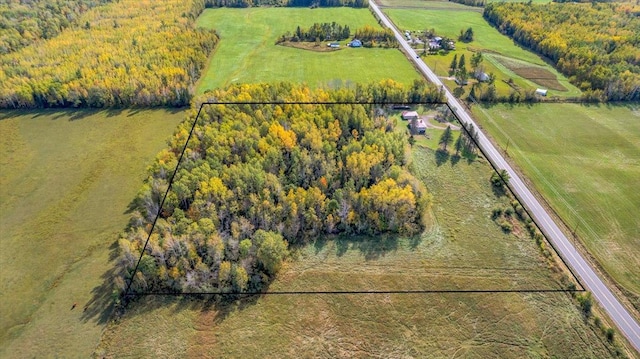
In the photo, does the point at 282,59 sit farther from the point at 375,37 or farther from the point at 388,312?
the point at 388,312

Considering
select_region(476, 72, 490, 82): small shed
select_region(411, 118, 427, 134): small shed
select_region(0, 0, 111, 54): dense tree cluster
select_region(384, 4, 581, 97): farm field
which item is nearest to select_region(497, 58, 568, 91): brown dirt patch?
select_region(384, 4, 581, 97): farm field

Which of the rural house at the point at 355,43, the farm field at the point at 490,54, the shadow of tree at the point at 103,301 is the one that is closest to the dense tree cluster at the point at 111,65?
the rural house at the point at 355,43

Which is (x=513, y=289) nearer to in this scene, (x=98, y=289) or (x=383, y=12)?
(x=98, y=289)

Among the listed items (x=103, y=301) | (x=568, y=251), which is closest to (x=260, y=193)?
(x=103, y=301)

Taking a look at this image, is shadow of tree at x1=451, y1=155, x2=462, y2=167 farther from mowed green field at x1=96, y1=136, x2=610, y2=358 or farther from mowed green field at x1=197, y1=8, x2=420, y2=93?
mowed green field at x1=197, y1=8, x2=420, y2=93

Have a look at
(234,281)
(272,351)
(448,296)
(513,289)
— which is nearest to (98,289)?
(234,281)

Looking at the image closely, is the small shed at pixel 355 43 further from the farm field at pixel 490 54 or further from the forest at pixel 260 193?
the forest at pixel 260 193
